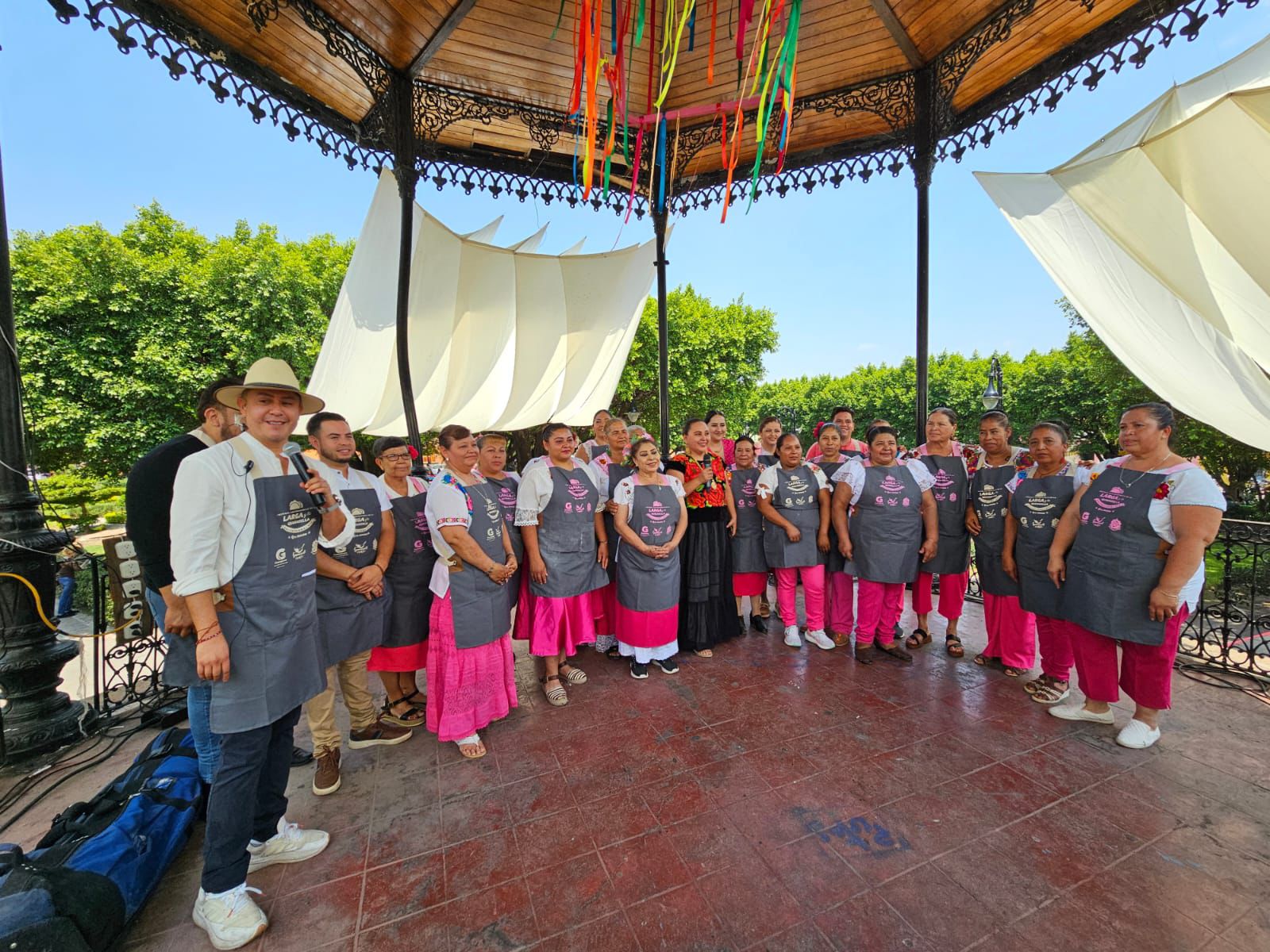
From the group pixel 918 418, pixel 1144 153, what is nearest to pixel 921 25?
pixel 1144 153

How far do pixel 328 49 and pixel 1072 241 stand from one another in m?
5.93

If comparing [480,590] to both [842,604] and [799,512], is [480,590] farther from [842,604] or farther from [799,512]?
[842,604]

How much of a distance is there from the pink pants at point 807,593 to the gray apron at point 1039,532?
4.15ft

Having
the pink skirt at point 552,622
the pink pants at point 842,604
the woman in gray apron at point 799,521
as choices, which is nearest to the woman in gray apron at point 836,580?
the pink pants at point 842,604

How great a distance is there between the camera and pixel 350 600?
2.51 metres

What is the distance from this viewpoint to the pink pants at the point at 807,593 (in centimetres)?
392

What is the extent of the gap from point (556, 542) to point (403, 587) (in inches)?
36.5

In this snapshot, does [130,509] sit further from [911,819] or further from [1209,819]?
[1209,819]

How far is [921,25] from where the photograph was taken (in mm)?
4129

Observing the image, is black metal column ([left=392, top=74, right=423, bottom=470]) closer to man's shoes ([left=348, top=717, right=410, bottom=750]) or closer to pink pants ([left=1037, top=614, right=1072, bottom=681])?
man's shoes ([left=348, top=717, right=410, bottom=750])

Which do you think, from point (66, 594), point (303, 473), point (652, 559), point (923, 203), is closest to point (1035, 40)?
point (923, 203)

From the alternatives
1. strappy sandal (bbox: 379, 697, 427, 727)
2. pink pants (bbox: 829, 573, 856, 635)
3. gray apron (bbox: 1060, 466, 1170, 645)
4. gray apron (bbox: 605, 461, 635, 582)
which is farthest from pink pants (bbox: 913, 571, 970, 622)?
strappy sandal (bbox: 379, 697, 427, 727)

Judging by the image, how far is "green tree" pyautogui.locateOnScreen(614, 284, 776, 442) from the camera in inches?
634

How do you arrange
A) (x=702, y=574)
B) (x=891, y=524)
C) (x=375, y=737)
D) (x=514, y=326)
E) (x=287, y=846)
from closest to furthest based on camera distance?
1. (x=287, y=846)
2. (x=375, y=737)
3. (x=891, y=524)
4. (x=702, y=574)
5. (x=514, y=326)
